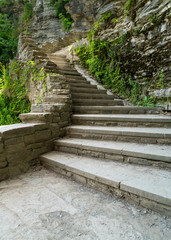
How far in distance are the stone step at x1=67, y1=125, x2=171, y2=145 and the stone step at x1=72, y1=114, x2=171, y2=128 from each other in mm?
195

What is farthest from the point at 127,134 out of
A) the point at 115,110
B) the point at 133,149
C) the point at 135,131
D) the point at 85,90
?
the point at 85,90

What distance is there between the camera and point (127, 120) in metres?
2.83

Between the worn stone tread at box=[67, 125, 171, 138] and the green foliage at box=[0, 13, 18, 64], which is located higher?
the green foliage at box=[0, 13, 18, 64]

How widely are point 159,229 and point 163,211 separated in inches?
6.9

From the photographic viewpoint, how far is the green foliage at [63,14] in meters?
12.2

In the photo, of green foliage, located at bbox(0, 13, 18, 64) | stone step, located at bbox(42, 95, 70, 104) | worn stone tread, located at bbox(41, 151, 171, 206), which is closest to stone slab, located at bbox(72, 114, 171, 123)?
stone step, located at bbox(42, 95, 70, 104)

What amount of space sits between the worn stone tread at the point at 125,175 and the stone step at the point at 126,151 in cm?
9

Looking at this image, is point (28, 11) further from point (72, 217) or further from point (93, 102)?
point (72, 217)

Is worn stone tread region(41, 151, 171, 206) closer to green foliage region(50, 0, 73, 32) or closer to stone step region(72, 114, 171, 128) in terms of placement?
stone step region(72, 114, 171, 128)

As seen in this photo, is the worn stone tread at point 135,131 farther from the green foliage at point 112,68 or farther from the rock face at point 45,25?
the rock face at point 45,25

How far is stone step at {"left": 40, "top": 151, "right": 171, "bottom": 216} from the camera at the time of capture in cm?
134

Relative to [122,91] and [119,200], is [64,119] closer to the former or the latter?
[119,200]

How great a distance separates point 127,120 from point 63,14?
46.8 ft

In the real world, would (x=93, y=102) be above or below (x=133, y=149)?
above
